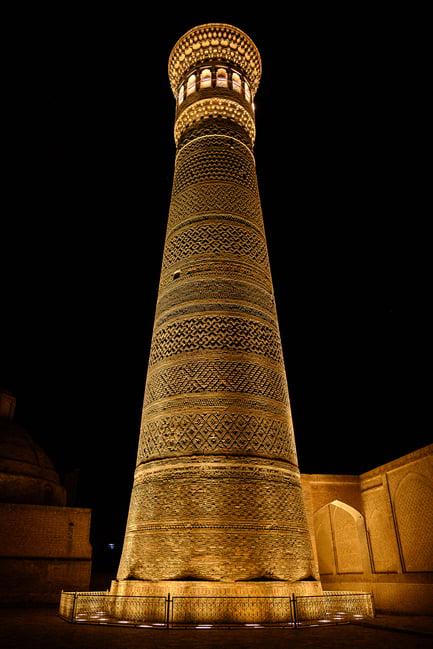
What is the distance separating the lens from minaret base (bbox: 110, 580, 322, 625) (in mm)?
5188

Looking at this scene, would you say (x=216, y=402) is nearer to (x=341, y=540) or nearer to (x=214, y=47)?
(x=214, y=47)

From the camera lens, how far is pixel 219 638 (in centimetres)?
435

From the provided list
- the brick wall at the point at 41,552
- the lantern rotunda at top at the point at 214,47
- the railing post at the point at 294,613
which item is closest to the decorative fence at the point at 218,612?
the railing post at the point at 294,613

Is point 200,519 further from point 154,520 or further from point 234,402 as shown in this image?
point 234,402

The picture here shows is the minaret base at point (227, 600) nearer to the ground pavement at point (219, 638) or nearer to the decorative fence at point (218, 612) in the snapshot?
the decorative fence at point (218, 612)

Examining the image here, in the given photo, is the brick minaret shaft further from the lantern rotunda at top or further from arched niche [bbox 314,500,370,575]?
arched niche [bbox 314,500,370,575]

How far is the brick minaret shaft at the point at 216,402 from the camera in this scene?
568 centimetres

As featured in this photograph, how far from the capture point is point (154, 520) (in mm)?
5914

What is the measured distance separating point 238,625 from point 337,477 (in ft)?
19.8

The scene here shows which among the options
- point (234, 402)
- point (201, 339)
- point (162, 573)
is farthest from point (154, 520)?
point (201, 339)

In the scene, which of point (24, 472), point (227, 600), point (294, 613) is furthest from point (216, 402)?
point (24, 472)

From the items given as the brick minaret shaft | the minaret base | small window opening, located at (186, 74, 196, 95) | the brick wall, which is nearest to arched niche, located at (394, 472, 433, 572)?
the brick minaret shaft

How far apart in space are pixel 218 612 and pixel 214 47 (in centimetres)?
869

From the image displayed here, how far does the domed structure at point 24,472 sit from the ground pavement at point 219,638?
7.99m
